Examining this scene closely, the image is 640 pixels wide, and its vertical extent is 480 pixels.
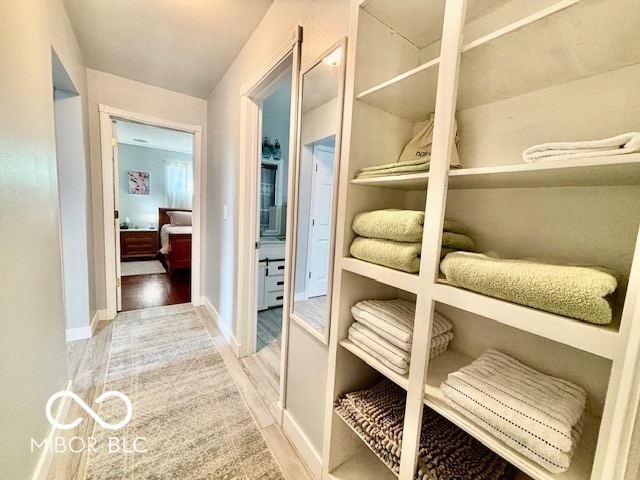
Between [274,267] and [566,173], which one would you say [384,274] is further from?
[274,267]

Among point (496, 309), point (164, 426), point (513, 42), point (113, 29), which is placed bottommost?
point (164, 426)

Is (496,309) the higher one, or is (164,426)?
(496,309)

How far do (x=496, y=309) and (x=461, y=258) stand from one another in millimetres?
137

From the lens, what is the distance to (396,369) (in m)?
0.83

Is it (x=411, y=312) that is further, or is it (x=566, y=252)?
(x=411, y=312)

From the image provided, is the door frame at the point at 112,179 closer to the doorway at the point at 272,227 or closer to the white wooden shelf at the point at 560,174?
the doorway at the point at 272,227

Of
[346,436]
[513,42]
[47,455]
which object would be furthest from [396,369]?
[47,455]

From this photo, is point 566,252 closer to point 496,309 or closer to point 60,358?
point 496,309

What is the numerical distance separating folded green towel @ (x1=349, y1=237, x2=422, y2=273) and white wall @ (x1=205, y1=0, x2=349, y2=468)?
22.0 inches

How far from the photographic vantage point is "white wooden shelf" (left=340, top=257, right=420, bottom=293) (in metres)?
0.76

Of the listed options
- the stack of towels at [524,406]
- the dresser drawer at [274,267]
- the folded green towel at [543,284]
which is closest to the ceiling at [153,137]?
the dresser drawer at [274,267]

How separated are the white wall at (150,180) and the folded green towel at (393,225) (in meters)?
6.74

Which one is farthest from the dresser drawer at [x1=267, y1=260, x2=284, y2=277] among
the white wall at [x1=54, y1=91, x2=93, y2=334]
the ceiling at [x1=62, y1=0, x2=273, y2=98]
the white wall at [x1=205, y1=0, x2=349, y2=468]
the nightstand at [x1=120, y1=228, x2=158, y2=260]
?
the nightstand at [x1=120, y1=228, x2=158, y2=260]

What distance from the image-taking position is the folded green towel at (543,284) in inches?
18.5
